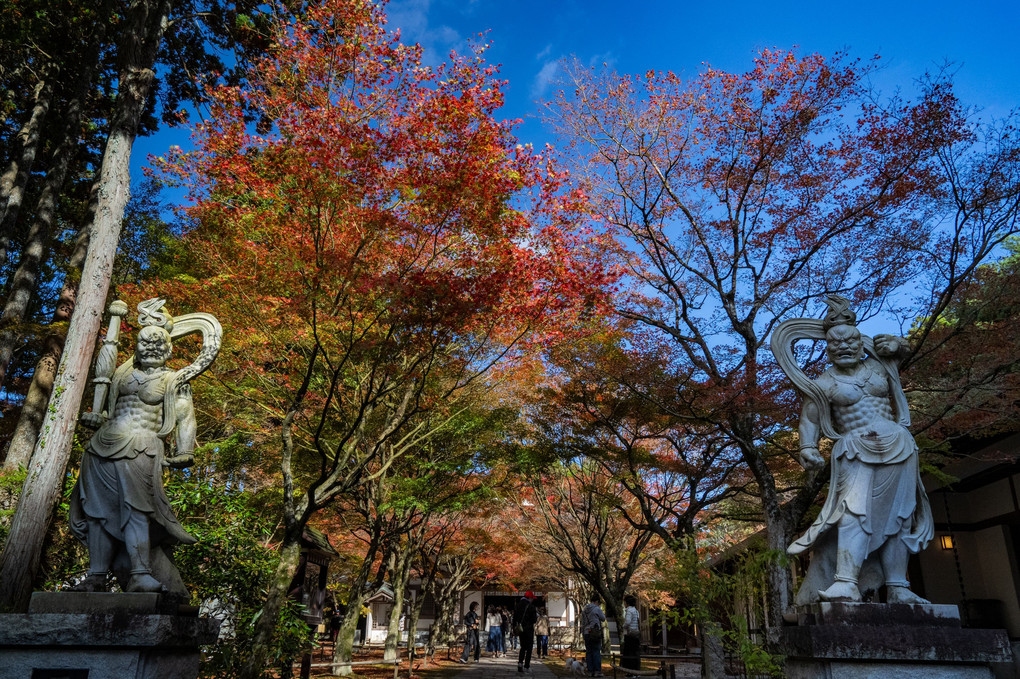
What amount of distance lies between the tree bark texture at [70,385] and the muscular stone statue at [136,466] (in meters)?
2.42

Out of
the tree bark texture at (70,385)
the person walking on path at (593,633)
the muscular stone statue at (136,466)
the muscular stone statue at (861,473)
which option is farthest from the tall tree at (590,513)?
the muscular stone statue at (136,466)

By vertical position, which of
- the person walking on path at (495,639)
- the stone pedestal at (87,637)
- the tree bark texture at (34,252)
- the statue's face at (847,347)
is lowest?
the person walking on path at (495,639)

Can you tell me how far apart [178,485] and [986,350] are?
11.0 metres

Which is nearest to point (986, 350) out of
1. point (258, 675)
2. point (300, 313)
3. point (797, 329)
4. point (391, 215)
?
point (797, 329)

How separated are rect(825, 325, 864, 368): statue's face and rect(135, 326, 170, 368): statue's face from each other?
5484 mm

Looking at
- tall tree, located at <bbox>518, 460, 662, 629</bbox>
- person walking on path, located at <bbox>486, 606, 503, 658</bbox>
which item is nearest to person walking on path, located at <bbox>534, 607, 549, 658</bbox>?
person walking on path, located at <bbox>486, 606, 503, 658</bbox>

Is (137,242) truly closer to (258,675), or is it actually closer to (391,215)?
(391,215)

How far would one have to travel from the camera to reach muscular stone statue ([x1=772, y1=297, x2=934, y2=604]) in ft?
14.7

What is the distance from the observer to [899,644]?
13.4ft

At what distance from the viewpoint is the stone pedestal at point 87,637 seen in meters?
4.24

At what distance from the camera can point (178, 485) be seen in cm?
832

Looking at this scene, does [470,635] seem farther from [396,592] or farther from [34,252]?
[34,252]

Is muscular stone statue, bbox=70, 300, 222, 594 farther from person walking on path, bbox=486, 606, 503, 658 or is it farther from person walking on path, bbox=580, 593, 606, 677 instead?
person walking on path, bbox=486, 606, 503, 658

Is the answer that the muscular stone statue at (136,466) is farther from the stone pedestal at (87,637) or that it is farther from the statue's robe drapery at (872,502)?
the statue's robe drapery at (872,502)
